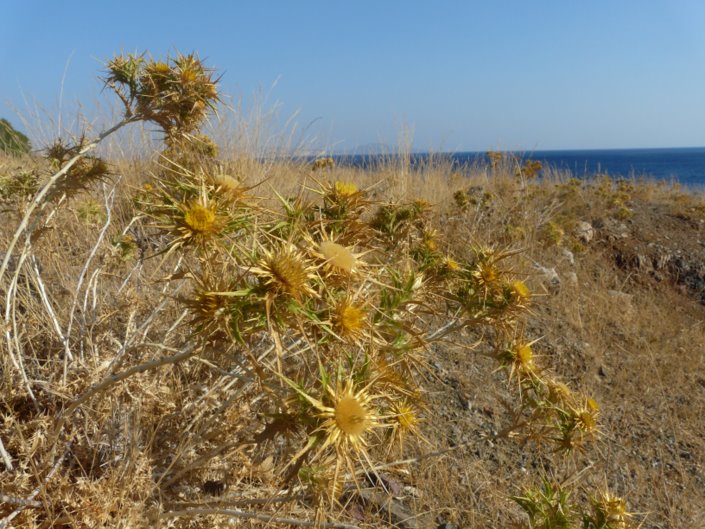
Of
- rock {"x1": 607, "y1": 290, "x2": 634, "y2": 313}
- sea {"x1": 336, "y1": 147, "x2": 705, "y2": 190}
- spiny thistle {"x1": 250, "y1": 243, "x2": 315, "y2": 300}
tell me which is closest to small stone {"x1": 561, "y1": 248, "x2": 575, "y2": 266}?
rock {"x1": 607, "y1": 290, "x2": 634, "y2": 313}

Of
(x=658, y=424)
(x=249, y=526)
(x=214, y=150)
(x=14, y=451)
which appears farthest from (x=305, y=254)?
(x=658, y=424)

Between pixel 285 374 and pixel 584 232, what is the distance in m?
5.34

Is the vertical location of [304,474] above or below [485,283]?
below

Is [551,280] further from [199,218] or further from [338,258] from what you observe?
[199,218]

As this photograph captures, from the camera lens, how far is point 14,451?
1.62m

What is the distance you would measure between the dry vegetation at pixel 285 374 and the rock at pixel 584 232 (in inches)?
84.3

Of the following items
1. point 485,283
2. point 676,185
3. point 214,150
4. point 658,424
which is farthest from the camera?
point 676,185

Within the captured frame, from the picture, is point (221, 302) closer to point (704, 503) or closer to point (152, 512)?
point (152, 512)

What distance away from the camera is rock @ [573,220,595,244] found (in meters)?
5.93

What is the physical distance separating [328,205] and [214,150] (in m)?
1.67

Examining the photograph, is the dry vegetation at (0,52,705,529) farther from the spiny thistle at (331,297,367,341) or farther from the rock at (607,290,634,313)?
the rock at (607,290,634,313)

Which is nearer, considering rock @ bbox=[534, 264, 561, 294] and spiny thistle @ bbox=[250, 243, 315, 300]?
spiny thistle @ bbox=[250, 243, 315, 300]

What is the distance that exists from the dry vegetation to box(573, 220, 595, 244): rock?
2142 millimetres

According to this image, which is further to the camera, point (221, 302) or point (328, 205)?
point (328, 205)
